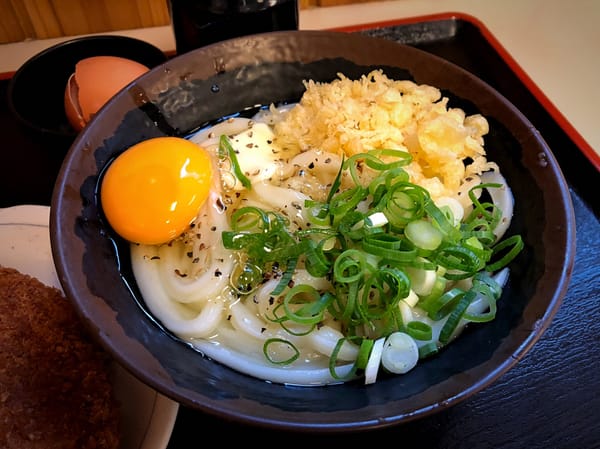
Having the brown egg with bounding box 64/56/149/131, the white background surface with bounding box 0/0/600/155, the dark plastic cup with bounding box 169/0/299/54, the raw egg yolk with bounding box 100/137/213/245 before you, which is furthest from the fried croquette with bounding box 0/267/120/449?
the white background surface with bounding box 0/0/600/155

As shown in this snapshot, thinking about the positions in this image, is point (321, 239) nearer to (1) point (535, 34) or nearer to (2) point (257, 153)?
(2) point (257, 153)

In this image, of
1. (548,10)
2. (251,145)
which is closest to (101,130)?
(251,145)

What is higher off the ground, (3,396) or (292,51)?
(292,51)

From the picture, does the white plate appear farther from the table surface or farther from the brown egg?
the brown egg

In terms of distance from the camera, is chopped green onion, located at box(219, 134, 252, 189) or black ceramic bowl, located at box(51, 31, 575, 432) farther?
chopped green onion, located at box(219, 134, 252, 189)

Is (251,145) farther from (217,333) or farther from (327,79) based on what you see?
(217,333)

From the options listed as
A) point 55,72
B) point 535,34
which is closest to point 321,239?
point 55,72
